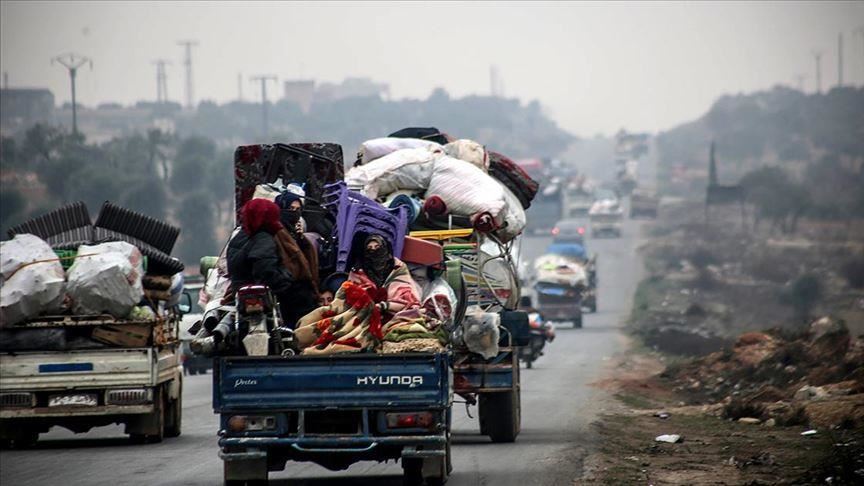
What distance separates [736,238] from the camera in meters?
105

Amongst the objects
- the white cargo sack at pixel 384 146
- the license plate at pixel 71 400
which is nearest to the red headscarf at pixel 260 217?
→ the license plate at pixel 71 400

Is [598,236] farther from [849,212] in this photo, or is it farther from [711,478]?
[711,478]

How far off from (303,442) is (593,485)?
2862 mm

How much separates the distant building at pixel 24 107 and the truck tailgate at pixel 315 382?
2971 inches

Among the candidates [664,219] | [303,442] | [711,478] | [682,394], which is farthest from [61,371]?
[664,219]

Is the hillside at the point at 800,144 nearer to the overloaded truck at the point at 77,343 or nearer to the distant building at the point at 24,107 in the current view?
the distant building at the point at 24,107

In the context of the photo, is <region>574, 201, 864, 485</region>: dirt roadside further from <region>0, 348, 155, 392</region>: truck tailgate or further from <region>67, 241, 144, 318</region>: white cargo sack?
<region>67, 241, 144, 318</region>: white cargo sack

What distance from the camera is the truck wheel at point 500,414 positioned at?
60.2 feet

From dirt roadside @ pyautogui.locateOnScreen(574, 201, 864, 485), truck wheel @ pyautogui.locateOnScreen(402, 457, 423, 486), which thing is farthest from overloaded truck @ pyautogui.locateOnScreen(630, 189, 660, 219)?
truck wheel @ pyautogui.locateOnScreen(402, 457, 423, 486)

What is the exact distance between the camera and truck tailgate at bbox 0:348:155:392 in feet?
59.2

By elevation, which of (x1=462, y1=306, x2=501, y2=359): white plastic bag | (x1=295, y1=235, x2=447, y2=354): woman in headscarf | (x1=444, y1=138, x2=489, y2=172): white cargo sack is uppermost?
(x1=444, y1=138, x2=489, y2=172): white cargo sack

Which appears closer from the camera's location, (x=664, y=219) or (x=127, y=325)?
(x=127, y=325)

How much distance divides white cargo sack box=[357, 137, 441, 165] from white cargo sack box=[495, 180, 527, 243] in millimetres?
1206

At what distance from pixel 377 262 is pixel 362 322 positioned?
115cm
